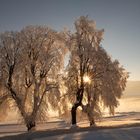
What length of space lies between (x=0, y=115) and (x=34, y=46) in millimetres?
7983

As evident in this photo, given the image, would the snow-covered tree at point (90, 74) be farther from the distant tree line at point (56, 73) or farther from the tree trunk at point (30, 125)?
the tree trunk at point (30, 125)

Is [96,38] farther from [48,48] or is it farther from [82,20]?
[48,48]

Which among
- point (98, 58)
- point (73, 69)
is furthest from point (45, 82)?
point (98, 58)

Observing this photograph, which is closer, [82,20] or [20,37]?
[20,37]

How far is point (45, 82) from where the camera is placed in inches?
1455

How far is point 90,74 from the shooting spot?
3822 cm

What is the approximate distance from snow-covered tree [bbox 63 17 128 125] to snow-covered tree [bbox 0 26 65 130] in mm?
1743

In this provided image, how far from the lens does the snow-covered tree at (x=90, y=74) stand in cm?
3762

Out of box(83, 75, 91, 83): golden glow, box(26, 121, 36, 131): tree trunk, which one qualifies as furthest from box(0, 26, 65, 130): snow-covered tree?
box(83, 75, 91, 83): golden glow

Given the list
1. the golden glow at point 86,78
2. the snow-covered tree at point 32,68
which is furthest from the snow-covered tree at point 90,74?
the snow-covered tree at point 32,68

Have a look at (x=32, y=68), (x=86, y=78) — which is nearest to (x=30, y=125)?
(x=32, y=68)

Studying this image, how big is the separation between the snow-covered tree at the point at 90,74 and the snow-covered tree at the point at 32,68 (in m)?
1.74

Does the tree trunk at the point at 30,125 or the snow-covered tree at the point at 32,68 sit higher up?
the snow-covered tree at the point at 32,68

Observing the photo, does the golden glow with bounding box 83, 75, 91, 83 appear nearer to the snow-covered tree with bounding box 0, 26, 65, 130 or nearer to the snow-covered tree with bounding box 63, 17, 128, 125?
the snow-covered tree with bounding box 63, 17, 128, 125
